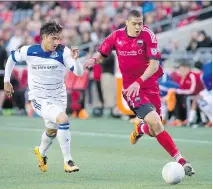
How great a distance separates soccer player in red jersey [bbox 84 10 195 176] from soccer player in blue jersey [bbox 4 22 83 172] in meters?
0.38

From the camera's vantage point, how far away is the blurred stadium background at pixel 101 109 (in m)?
11.4

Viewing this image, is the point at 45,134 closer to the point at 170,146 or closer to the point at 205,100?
the point at 170,146

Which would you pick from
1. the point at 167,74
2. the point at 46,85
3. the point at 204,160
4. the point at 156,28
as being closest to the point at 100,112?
the point at 167,74

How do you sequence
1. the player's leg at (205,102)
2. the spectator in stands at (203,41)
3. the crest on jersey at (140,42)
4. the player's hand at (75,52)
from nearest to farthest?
the player's hand at (75,52)
the crest on jersey at (140,42)
the player's leg at (205,102)
the spectator in stands at (203,41)

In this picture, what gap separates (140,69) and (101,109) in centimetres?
1047

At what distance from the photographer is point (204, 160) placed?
1338 cm

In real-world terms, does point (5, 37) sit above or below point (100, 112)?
above

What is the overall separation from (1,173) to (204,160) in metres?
3.45

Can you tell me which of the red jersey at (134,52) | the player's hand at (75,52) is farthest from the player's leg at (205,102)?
the player's hand at (75,52)

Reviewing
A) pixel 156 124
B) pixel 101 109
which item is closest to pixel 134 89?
pixel 156 124

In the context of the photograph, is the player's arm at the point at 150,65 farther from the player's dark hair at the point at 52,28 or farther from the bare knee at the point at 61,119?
the player's dark hair at the point at 52,28

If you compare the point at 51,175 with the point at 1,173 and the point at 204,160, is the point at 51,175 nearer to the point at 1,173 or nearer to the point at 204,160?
the point at 1,173

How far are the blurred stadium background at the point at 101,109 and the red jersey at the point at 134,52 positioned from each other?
4.09 feet

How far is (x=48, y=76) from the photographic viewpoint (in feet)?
38.4
